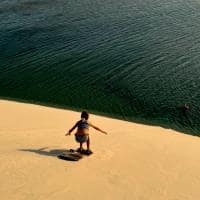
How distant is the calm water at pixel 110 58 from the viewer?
3319 cm

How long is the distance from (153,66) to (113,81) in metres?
5.70

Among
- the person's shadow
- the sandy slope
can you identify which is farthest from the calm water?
the person's shadow

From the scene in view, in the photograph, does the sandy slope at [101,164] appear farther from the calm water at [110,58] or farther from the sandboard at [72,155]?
the calm water at [110,58]

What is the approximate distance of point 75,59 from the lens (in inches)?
1665

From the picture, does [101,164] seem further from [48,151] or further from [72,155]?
[48,151]

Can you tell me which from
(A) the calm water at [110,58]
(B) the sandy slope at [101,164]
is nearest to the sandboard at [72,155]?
(B) the sandy slope at [101,164]

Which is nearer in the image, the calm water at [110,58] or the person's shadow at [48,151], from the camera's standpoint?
the person's shadow at [48,151]

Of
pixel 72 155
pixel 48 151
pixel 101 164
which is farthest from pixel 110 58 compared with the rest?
pixel 101 164

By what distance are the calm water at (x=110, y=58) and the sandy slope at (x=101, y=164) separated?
5925 millimetres

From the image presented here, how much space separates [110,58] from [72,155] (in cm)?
2377

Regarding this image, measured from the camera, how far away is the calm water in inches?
1307

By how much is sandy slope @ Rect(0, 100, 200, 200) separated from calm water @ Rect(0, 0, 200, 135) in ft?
19.4

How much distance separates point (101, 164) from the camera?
19547mm

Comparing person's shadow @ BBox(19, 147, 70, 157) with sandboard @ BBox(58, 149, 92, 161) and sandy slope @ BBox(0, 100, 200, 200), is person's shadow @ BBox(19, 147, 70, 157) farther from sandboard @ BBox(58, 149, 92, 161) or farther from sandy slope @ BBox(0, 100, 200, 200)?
sandboard @ BBox(58, 149, 92, 161)
